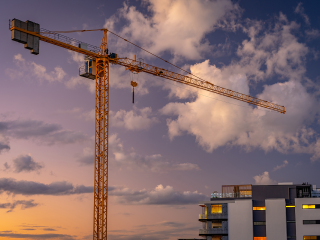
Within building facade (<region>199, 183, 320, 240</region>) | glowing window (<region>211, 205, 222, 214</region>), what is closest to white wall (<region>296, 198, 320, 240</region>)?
building facade (<region>199, 183, 320, 240</region>)

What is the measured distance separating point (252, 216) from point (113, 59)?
59299 mm

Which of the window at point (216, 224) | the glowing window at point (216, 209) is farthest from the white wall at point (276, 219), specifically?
the glowing window at point (216, 209)

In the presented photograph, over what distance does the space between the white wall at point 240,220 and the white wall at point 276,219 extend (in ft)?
15.0

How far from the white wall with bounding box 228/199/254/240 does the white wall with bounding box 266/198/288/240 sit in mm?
4575

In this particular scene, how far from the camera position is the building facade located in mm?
95750

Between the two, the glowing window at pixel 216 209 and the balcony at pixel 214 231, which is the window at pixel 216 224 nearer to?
the balcony at pixel 214 231

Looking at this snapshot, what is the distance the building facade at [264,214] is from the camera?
3770 inches

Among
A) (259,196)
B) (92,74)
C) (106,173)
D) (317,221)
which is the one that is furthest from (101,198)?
(317,221)

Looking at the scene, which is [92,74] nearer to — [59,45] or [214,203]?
[59,45]

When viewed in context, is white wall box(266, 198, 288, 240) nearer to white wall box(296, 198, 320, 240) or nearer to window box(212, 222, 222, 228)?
white wall box(296, 198, 320, 240)

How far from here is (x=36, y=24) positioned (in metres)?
93.6

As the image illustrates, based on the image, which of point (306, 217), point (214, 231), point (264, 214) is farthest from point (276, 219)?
point (214, 231)

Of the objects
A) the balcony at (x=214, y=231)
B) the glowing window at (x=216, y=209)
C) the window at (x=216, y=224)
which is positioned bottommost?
the balcony at (x=214, y=231)

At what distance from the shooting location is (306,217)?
95.6 meters
